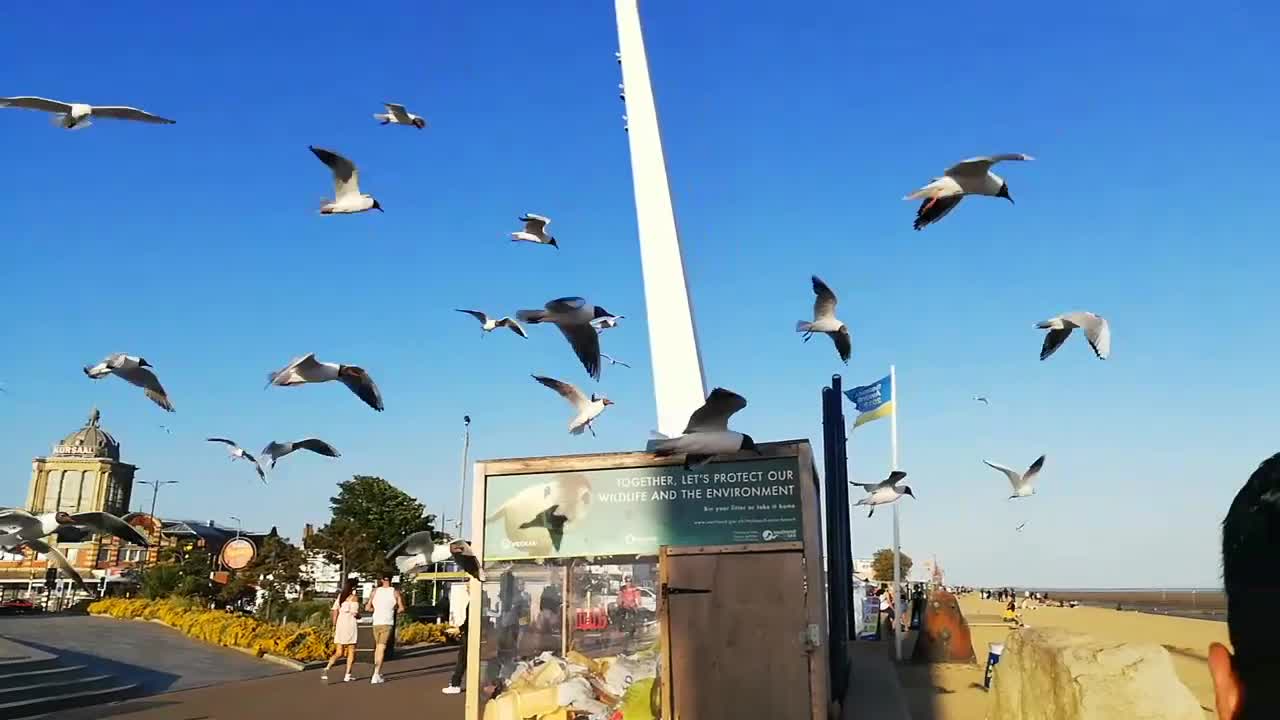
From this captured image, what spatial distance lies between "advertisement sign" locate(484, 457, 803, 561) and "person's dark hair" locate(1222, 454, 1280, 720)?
786cm

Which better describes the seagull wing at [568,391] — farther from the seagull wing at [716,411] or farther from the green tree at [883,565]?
the green tree at [883,565]

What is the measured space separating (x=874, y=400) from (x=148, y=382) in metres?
17.2

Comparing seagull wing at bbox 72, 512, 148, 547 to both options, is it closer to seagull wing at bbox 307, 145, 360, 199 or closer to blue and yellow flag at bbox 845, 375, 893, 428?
seagull wing at bbox 307, 145, 360, 199

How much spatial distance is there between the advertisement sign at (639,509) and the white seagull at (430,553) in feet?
2.10

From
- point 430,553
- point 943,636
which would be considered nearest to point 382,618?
point 430,553

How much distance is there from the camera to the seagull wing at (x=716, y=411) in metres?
6.69

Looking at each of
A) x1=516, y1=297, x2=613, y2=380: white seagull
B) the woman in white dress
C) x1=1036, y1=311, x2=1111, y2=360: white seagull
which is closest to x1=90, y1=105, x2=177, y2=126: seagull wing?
x1=516, y1=297, x2=613, y2=380: white seagull

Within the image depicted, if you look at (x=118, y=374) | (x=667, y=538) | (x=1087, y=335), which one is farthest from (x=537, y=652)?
(x=1087, y=335)

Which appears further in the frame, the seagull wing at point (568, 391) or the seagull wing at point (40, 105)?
the seagull wing at point (568, 391)

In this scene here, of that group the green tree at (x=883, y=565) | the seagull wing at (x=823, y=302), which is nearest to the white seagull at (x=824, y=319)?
the seagull wing at (x=823, y=302)

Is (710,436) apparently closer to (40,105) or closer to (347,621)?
(40,105)

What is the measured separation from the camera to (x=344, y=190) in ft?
25.1

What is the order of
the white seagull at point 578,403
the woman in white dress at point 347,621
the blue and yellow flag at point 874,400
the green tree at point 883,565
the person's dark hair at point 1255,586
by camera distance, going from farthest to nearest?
the green tree at point 883,565 < the blue and yellow flag at point 874,400 < the woman in white dress at point 347,621 < the white seagull at point 578,403 < the person's dark hair at point 1255,586

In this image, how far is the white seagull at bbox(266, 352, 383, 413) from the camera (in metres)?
6.90
